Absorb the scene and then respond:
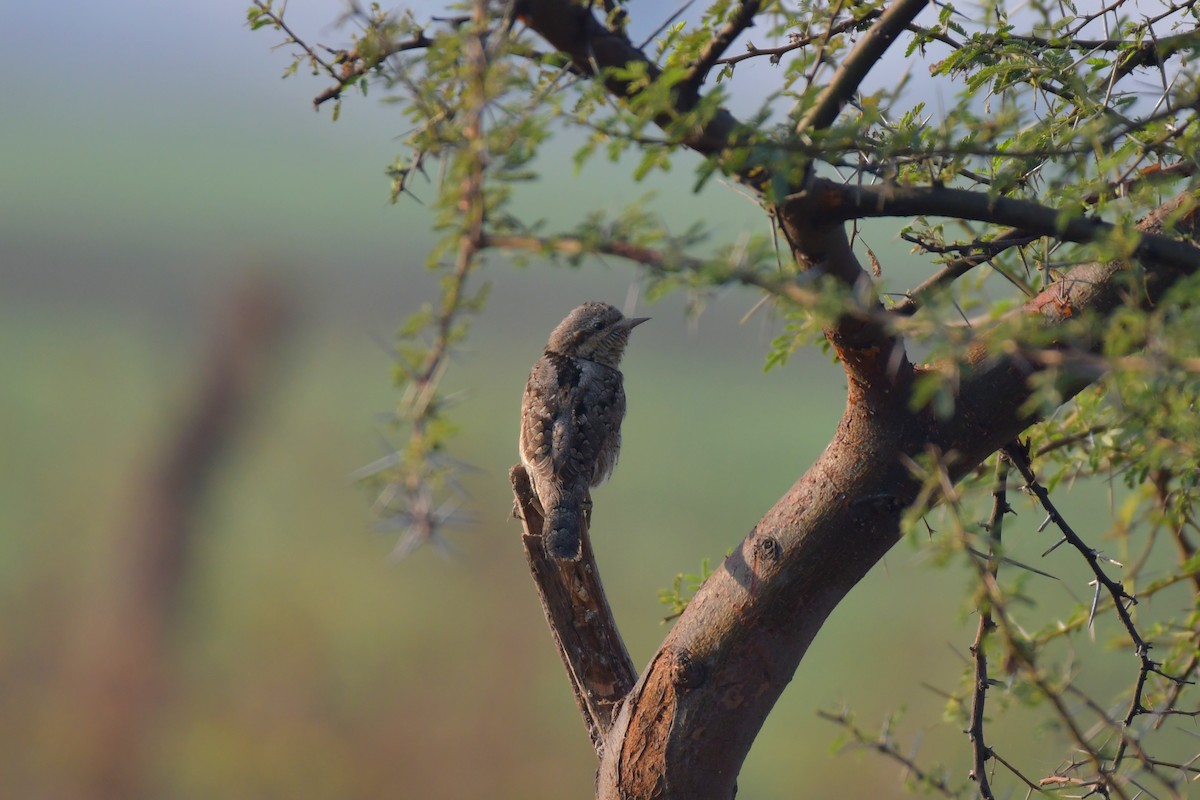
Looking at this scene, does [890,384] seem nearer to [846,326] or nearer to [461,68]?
[846,326]

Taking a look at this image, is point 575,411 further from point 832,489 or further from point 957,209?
point 957,209

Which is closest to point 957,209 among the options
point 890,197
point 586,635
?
point 890,197

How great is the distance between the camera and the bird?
10.9 feet

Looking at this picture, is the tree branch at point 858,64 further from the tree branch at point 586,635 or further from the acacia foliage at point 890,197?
the tree branch at point 586,635

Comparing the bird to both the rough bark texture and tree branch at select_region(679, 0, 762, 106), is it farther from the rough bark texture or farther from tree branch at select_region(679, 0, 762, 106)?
tree branch at select_region(679, 0, 762, 106)

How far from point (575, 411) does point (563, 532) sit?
92cm

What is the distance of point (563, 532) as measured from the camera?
282 centimetres

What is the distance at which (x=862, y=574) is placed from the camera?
2006mm

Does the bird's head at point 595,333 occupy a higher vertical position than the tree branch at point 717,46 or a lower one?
higher

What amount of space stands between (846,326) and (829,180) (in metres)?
0.28

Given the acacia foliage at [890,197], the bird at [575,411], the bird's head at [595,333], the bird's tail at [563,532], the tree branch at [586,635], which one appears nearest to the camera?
the acacia foliage at [890,197]

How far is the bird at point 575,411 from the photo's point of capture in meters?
3.33

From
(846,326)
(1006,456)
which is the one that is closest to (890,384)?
(846,326)

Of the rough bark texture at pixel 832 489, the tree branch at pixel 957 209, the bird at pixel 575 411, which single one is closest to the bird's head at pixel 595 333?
the bird at pixel 575 411
